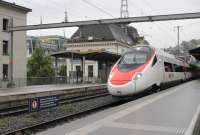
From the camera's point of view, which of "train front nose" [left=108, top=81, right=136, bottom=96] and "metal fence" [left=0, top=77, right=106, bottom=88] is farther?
"metal fence" [left=0, top=77, right=106, bottom=88]

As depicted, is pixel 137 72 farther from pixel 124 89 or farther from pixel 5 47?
pixel 5 47

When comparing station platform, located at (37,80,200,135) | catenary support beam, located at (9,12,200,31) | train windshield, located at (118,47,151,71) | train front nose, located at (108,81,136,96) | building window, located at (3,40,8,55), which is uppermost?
catenary support beam, located at (9,12,200,31)

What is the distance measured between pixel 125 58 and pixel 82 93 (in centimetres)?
781

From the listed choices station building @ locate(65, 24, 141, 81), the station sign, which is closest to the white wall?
station building @ locate(65, 24, 141, 81)

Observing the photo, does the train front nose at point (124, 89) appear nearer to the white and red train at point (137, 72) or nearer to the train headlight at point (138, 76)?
the white and red train at point (137, 72)

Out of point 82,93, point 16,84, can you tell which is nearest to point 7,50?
point 16,84

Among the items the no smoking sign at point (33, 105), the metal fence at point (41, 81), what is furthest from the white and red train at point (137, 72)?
the metal fence at point (41, 81)

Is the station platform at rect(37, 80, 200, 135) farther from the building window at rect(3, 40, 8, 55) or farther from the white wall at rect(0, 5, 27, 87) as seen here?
the building window at rect(3, 40, 8, 55)

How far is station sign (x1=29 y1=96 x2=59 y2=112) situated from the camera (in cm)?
1363

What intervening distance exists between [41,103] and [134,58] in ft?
25.9

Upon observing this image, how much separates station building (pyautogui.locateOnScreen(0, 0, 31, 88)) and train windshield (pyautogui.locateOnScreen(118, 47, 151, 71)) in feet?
77.6

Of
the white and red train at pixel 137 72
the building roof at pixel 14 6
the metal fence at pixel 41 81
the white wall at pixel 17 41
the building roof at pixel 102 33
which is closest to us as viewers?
the white and red train at pixel 137 72

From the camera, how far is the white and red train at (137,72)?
18.2 metres

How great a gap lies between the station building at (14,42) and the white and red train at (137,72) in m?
23.7
